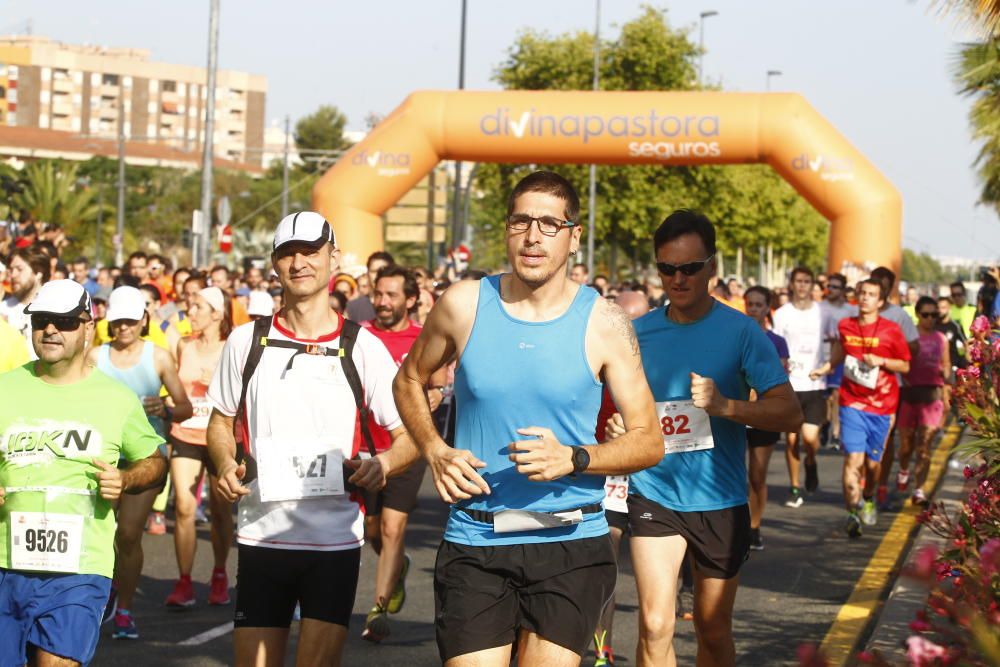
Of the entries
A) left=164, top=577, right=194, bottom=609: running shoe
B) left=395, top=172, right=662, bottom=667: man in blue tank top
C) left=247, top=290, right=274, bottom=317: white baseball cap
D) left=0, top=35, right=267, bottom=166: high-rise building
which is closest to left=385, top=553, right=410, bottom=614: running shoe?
left=164, top=577, right=194, bottom=609: running shoe

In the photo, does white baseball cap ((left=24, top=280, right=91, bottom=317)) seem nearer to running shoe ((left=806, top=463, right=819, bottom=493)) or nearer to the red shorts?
running shoe ((left=806, top=463, right=819, bottom=493))

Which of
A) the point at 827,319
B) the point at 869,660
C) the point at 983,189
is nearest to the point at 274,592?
the point at 869,660

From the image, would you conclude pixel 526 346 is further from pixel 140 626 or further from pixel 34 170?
pixel 34 170

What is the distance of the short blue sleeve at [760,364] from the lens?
6.30 meters

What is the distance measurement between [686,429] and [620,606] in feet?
10.1

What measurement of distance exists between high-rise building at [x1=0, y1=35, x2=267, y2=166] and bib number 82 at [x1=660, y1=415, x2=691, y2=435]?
509 ft

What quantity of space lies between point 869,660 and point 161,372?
6.46 metres

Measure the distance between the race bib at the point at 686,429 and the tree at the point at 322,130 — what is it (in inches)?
4734

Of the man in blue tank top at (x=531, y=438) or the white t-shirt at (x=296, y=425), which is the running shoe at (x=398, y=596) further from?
the man in blue tank top at (x=531, y=438)

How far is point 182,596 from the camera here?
29.4 ft

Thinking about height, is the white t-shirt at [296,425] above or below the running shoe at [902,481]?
above

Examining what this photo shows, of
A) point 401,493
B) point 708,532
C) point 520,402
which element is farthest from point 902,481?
point 520,402

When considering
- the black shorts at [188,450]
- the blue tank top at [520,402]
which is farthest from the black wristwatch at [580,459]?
the black shorts at [188,450]

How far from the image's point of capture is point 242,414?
A: 17.5 feet
